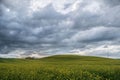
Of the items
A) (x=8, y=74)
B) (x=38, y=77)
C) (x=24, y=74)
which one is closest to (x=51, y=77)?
(x=38, y=77)

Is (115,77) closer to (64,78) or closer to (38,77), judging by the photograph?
(64,78)

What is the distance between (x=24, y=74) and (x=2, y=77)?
8.16 ft

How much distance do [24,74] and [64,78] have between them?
420 centimetres

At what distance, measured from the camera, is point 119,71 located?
3098cm

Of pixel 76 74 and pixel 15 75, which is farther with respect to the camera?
pixel 76 74

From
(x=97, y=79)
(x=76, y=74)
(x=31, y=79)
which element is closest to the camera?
(x=31, y=79)

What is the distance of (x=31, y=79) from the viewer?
71.5 feet

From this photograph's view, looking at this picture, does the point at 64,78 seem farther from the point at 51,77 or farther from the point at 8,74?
the point at 8,74

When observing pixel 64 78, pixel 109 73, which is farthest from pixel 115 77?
pixel 64 78

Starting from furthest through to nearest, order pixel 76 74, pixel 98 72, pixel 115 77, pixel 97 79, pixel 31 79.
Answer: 1. pixel 98 72
2. pixel 115 77
3. pixel 76 74
4. pixel 97 79
5. pixel 31 79

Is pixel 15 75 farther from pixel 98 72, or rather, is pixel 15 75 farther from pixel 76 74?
pixel 98 72

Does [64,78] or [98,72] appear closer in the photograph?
[64,78]

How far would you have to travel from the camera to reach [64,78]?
23.6 m

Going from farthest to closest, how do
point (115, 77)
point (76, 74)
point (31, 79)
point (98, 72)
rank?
point (98, 72), point (115, 77), point (76, 74), point (31, 79)
